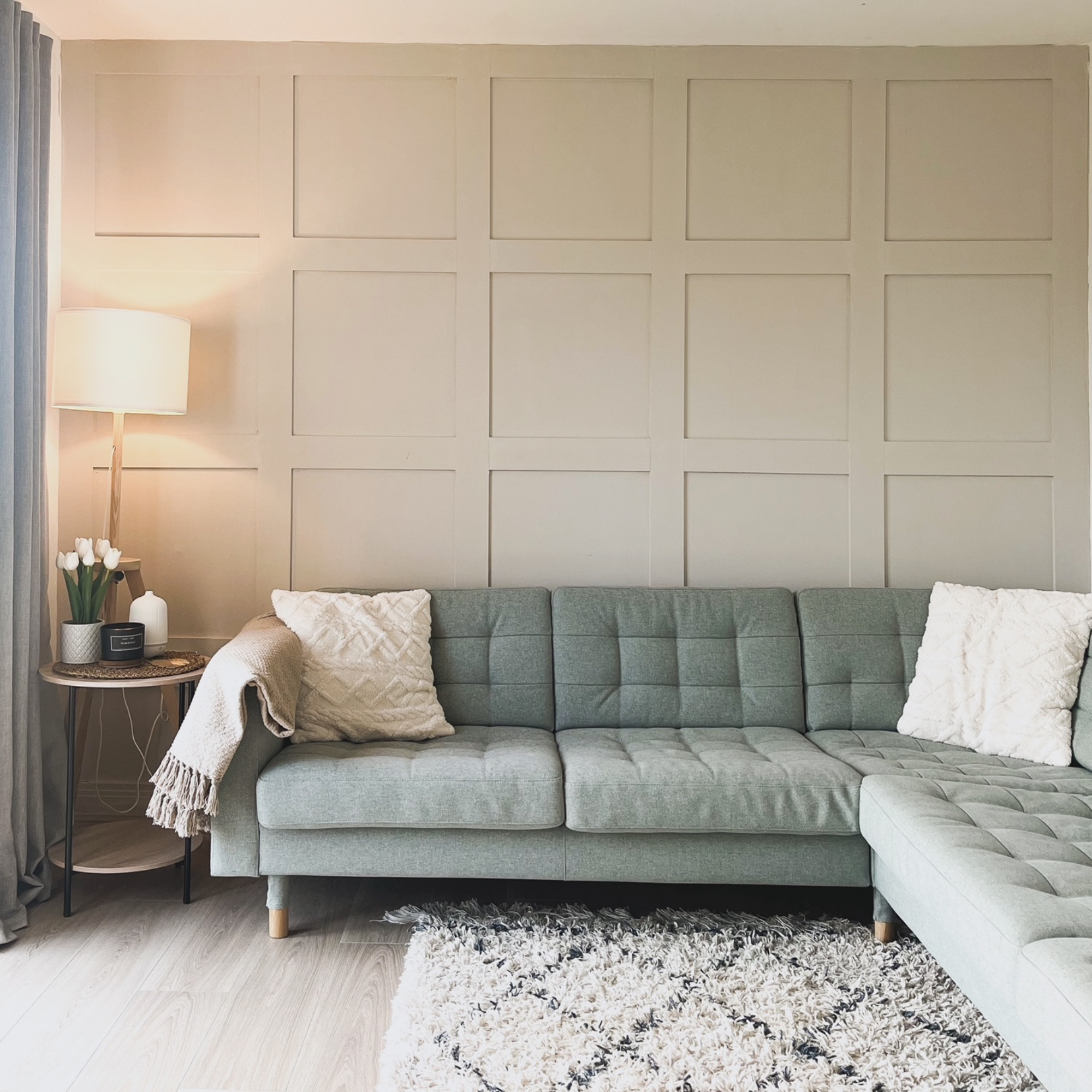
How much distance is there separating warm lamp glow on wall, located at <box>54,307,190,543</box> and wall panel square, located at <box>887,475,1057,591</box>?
2429 millimetres

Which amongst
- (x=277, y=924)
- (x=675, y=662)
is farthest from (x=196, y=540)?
(x=675, y=662)

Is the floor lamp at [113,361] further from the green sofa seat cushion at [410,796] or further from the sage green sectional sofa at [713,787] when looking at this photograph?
the green sofa seat cushion at [410,796]

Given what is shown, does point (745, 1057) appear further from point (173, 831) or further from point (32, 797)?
point (32, 797)

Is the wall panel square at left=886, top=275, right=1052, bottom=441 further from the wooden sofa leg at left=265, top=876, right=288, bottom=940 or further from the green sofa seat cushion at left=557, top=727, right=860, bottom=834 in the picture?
the wooden sofa leg at left=265, top=876, right=288, bottom=940

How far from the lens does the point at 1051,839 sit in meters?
1.88

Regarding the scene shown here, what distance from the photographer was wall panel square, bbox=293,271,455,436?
310 centimetres

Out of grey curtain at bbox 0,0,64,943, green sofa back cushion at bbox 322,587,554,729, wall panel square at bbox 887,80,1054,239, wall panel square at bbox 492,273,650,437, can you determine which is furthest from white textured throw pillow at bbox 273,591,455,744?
wall panel square at bbox 887,80,1054,239

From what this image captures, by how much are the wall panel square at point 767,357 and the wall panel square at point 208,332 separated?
1513mm

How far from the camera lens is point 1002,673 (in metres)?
2.61

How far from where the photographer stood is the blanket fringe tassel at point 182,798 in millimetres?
2199

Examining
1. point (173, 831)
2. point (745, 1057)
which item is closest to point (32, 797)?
point (173, 831)

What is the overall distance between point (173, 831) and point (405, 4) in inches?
107

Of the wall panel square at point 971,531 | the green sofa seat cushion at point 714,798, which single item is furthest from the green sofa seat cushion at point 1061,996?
the wall panel square at point 971,531

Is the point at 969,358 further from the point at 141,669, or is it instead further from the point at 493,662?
the point at 141,669
